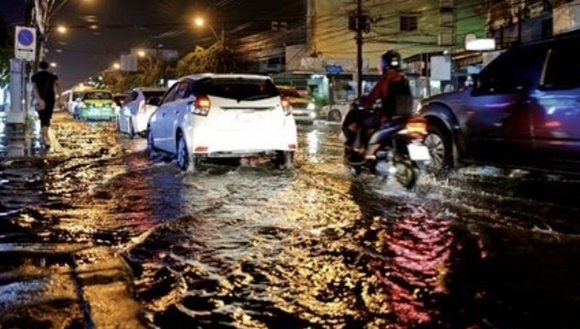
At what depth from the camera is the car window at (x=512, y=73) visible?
8516 mm

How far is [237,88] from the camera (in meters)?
11.6

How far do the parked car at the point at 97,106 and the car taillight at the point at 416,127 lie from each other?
29.4 metres

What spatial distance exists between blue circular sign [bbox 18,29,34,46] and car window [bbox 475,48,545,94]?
1446 centimetres

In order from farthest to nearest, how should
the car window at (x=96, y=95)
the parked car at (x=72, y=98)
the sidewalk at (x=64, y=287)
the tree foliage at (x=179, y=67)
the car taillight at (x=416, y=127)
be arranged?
1. the tree foliage at (x=179, y=67)
2. the parked car at (x=72, y=98)
3. the car window at (x=96, y=95)
4. the car taillight at (x=416, y=127)
5. the sidewalk at (x=64, y=287)

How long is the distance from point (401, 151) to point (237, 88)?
340cm

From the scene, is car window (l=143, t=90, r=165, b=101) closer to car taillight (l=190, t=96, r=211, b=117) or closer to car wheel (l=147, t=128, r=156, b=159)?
car wheel (l=147, t=128, r=156, b=159)

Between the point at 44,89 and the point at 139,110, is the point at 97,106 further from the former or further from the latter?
the point at 44,89

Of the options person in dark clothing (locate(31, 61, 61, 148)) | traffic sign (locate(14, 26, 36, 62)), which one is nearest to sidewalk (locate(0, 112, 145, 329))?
person in dark clothing (locate(31, 61, 61, 148))

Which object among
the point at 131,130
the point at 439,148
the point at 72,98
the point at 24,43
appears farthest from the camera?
the point at 72,98

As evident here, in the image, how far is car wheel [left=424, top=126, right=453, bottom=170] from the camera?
33.0ft

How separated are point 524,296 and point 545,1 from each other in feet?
86.2

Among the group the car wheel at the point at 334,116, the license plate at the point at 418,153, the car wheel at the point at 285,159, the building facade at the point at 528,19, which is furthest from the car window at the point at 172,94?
the car wheel at the point at 334,116

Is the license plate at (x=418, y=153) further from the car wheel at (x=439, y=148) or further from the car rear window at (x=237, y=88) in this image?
the car rear window at (x=237, y=88)

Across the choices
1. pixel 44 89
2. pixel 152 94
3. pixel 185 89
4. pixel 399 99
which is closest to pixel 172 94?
pixel 185 89
